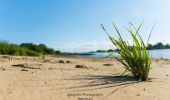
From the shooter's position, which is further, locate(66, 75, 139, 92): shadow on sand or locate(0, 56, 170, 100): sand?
locate(66, 75, 139, 92): shadow on sand

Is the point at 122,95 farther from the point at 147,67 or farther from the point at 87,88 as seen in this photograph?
the point at 147,67

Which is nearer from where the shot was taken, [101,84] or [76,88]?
[76,88]

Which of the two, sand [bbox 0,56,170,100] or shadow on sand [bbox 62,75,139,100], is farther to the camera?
shadow on sand [bbox 62,75,139,100]

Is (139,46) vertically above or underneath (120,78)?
above

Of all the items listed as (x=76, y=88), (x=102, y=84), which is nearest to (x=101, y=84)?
(x=102, y=84)

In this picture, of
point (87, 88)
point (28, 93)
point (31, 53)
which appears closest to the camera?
point (28, 93)

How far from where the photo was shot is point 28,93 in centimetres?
349

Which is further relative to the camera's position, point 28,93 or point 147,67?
point 147,67

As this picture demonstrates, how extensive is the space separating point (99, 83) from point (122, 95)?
25.6 inches

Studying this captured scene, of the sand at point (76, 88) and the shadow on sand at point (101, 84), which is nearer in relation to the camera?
the sand at point (76, 88)

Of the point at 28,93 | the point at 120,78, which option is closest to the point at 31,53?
the point at 120,78

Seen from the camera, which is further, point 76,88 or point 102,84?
point 102,84

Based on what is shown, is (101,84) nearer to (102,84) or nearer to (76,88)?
(102,84)

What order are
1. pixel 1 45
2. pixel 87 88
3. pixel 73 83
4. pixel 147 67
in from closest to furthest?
pixel 87 88 → pixel 73 83 → pixel 147 67 → pixel 1 45
